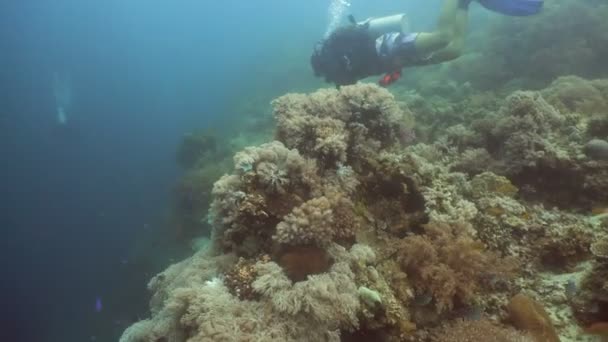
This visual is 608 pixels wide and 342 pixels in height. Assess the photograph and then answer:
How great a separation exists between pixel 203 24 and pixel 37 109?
80.6m

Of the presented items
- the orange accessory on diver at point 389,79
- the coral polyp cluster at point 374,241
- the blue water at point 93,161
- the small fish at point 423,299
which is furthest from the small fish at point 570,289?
the blue water at point 93,161

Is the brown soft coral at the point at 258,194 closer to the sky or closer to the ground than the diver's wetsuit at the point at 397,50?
closer to the ground

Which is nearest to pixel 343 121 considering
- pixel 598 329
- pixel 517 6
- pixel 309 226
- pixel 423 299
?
pixel 309 226

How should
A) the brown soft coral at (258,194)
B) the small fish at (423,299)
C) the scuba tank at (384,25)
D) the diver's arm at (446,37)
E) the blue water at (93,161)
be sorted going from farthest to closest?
1. the blue water at (93,161)
2. the scuba tank at (384,25)
3. the diver's arm at (446,37)
4. the brown soft coral at (258,194)
5. the small fish at (423,299)

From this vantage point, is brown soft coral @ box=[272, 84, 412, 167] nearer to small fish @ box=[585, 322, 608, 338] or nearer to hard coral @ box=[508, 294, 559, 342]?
hard coral @ box=[508, 294, 559, 342]

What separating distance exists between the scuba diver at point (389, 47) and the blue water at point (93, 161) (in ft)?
47.3

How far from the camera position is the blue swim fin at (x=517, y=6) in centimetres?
857

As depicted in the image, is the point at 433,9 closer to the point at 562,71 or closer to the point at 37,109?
the point at 562,71

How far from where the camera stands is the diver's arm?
8.69 metres

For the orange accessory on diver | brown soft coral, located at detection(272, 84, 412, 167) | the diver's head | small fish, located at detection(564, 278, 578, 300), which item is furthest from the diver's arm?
small fish, located at detection(564, 278, 578, 300)

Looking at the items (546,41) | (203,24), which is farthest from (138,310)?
(203,24)

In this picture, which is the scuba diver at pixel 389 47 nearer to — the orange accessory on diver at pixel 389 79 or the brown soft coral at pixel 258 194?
the orange accessory on diver at pixel 389 79

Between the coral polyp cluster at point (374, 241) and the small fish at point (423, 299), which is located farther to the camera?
the small fish at point (423, 299)

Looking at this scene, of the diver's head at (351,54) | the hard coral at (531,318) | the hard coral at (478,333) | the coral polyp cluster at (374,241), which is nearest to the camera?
the hard coral at (478,333)
